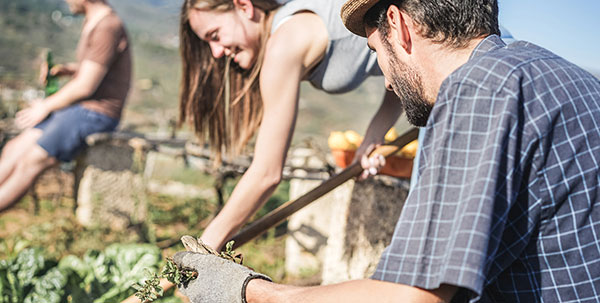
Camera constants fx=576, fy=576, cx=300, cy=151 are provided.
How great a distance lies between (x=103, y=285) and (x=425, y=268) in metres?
1.90

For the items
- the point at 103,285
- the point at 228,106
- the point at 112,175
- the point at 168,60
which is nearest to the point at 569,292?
the point at 228,106

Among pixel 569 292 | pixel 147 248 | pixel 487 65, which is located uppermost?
pixel 487 65

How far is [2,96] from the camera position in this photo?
7.14 meters

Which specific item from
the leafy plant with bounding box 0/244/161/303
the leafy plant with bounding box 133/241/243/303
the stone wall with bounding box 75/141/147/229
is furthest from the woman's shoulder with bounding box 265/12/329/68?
the stone wall with bounding box 75/141/147/229

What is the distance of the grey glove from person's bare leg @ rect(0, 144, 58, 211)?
3138 millimetres

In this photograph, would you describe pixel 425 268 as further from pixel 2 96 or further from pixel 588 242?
pixel 2 96

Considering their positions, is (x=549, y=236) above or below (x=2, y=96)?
above

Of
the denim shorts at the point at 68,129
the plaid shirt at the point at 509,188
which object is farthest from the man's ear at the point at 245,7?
the denim shorts at the point at 68,129

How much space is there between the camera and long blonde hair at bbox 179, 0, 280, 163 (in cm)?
254

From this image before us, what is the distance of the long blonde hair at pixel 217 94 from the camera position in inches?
99.8

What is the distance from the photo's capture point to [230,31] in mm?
2336

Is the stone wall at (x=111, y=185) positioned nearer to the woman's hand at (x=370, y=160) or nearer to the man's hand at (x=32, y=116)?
the man's hand at (x=32, y=116)

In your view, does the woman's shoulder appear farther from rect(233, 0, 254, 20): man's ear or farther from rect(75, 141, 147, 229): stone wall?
rect(75, 141, 147, 229): stone wall

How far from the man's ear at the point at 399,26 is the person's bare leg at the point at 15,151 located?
3.75 m
